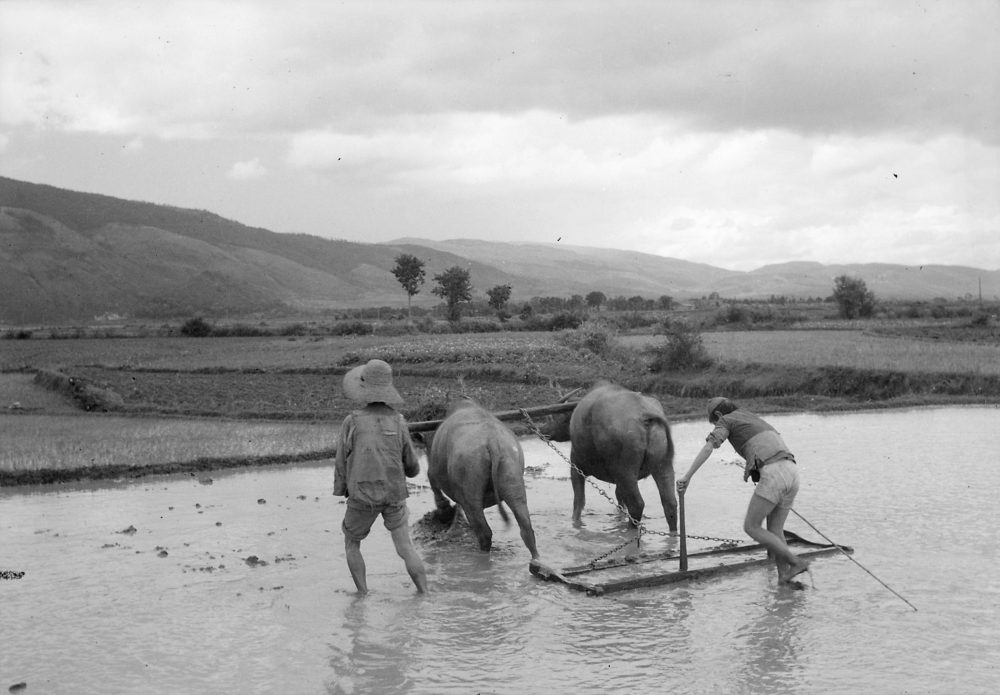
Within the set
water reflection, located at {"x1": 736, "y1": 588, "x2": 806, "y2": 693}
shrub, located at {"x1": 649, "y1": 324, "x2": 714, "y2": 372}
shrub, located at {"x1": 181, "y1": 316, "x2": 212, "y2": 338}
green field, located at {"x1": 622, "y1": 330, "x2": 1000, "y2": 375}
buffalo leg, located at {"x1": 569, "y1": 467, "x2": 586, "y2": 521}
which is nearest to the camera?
water reflection, located at {"x1": 736, "y1": 588, "x2": 806, "y2": 693}

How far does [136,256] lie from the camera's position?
493ft

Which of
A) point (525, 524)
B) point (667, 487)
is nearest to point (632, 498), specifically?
point (667, 487)

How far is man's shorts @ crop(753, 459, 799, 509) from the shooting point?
8328 millimetres

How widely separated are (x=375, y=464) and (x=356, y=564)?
38.4 inches

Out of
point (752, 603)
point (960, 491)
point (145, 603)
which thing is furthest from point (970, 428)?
point (145, 603)

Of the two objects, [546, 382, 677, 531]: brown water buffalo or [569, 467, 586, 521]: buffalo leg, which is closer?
[546, 382, 677, 531]: brown water buffalo

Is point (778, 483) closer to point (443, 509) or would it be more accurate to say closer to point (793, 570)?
point (793, 570)

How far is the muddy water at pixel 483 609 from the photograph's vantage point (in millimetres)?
6754

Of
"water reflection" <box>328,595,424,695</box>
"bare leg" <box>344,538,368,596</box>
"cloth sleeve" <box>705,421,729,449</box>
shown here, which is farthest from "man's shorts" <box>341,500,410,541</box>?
"cloth sleeve" <box>705,421,729,449</box>

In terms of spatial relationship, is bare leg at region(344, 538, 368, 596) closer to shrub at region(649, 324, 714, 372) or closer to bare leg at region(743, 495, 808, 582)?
bare leg at region(743, 495, 808, 582)

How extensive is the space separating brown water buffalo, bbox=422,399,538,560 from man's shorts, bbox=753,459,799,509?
2097mm

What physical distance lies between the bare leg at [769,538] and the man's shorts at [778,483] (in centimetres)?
7

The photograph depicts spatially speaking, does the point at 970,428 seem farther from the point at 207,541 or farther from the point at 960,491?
the point at 207,541

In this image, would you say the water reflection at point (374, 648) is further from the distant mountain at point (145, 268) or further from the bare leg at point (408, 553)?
the distant mountain at point (145, 268)
